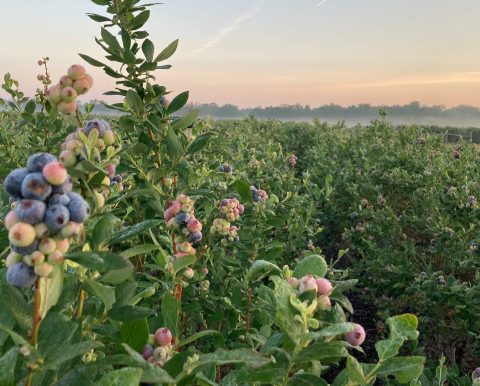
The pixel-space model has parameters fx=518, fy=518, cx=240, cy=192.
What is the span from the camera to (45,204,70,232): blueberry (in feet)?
2.14

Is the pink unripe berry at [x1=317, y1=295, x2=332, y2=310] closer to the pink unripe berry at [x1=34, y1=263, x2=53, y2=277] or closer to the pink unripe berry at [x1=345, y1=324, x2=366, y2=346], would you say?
the pink unripe berry at [x1=345, y1=324, x2=366, y2=346]

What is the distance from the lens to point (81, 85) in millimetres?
958

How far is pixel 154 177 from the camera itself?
164 cm

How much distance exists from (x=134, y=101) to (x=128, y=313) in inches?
33.3

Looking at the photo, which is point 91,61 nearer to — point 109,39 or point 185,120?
point 109,39

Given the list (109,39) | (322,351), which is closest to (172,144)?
(109,39)

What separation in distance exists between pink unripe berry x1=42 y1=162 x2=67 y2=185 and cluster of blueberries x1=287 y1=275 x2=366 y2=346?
0.44 metres

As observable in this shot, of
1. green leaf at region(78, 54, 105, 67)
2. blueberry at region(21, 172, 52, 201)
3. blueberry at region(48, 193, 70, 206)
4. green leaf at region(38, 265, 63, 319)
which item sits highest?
green leaf at region(78, 54, 105, 67)

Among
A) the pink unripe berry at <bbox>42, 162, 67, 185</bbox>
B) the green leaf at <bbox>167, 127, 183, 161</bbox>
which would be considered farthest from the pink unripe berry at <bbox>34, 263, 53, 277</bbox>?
the green leaf at <bbox>167, 127, 183, 161</bbox>

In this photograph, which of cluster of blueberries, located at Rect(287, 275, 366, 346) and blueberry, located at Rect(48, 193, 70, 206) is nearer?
blueberry, located at Rect(48, 193, 70, 206)

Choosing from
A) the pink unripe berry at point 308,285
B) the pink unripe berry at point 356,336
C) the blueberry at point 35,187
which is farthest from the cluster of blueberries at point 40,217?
the pink unripe berry at point 356,336

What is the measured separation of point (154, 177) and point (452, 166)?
418 centimetres

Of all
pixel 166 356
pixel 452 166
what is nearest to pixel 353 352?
pixel 452 166

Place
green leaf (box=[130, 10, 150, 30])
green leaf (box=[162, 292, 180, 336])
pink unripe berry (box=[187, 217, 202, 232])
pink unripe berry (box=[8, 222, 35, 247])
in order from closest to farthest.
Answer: pink unripe berry (box=[8, 222, 35, 247]), green leaf (box=[162, 292, 180, 336]), pink unripe berry (box=[187, 217, 202, 232]), green leaf (box=[130, 10, 150, 30])
